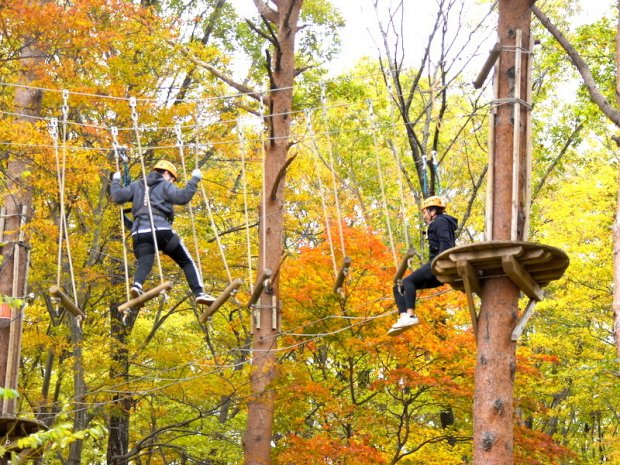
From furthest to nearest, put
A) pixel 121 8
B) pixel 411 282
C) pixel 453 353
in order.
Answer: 1. pixel 121 8
2. pixel 453 353
3. pixel 411 282

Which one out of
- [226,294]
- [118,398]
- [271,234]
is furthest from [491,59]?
[118,398]

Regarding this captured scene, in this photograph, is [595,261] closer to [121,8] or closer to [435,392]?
[435,392]

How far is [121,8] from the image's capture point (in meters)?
12.1

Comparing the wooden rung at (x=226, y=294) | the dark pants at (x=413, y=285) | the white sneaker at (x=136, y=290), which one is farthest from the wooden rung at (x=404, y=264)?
the white sneaker at (x=136, y=290)

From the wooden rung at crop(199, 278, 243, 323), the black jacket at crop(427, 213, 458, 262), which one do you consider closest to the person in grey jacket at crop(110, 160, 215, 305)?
the wooden rung at crop(199, 278, 243, 323)

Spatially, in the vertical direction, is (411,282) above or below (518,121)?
below

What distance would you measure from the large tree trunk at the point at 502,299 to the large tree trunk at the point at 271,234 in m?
3.99

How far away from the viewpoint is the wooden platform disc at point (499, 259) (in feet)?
21.1

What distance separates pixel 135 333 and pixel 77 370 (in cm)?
322

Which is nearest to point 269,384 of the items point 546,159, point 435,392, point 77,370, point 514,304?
point 435,392

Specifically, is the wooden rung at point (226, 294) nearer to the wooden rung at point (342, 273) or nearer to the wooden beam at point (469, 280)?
the wooden rung at point (342, 273)

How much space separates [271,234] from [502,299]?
5.38 m

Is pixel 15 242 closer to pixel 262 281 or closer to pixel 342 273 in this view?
pixel 262 281

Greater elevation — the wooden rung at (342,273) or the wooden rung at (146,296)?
the wooden rung at (342,273)
